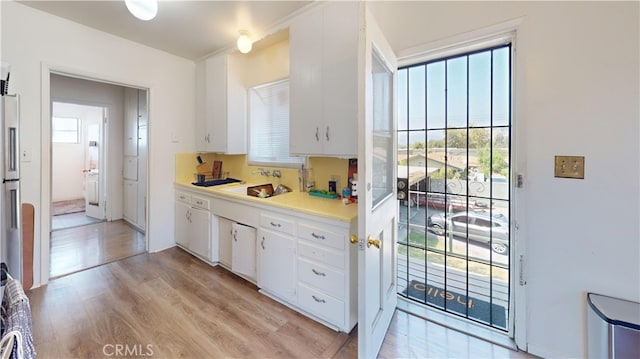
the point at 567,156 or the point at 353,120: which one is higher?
the point at 353,120

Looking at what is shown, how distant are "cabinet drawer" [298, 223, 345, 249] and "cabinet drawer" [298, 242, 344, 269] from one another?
2.0 inches

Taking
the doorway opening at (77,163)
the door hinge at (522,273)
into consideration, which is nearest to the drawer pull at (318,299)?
the door hinge at (522,273)

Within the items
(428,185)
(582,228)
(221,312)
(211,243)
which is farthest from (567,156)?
(211,243)

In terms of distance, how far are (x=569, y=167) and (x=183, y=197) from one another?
3688 millimetres

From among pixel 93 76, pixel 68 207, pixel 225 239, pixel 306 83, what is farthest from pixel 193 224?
pixel 68 207

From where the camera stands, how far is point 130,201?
456 centimetres

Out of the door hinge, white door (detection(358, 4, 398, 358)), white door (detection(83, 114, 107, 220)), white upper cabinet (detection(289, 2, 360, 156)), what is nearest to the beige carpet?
white door (detection(83, 114, 107, 220))

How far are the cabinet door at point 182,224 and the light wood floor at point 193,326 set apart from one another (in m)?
0.74

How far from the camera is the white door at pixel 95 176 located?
474 centimetres

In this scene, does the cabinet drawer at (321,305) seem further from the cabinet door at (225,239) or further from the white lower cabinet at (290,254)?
the cabinet door at (225,239)

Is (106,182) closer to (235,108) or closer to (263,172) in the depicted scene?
(235,108)

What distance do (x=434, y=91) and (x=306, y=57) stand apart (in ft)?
3.66

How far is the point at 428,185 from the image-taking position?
7.09 feet

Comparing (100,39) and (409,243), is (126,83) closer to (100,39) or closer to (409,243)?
(100,39)
